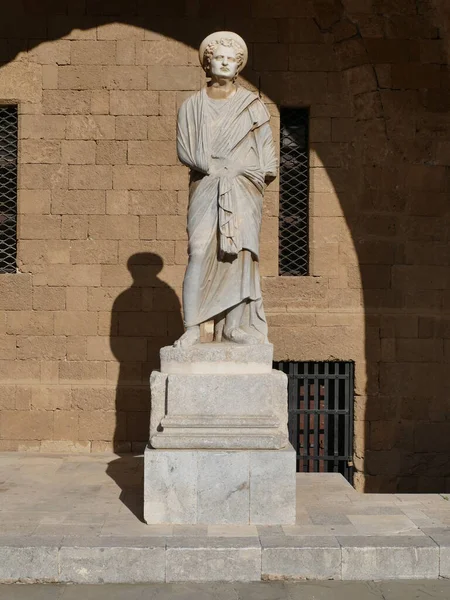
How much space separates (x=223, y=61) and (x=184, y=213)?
2.85 metres

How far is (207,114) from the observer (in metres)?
5.08

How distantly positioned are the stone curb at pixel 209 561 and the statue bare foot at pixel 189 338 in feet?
4.21

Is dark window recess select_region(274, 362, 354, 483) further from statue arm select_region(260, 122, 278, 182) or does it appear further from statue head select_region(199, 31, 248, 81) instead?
statue head select_region(199, 31, 248, 81)

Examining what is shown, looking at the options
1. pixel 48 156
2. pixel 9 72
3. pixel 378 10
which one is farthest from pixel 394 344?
pixel 9 72

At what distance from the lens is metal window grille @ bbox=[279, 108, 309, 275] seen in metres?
8.12

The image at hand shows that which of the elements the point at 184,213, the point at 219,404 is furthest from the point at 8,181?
the point at 219,404

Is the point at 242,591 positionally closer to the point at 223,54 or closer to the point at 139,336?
the point at 223,54

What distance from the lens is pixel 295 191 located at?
818 cm

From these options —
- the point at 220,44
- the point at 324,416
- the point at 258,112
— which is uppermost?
the point at 220,44

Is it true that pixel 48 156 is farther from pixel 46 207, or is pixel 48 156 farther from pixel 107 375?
pixel 107 375

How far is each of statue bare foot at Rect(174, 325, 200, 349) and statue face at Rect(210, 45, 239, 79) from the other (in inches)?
66.6

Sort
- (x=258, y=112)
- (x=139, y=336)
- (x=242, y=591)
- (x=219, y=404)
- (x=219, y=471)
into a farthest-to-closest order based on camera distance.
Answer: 1. (x=139, y=336)
2. (x=258, y=112)
3. (x=219, y=404)
4. (x=219, y=471)
5. (x=242, y=591)

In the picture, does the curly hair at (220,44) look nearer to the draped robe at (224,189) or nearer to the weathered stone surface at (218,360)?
the draped robe at (224,189)

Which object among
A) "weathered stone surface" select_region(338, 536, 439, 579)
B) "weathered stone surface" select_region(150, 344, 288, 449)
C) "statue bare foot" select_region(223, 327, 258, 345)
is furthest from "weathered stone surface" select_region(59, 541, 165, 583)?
A: "statue bare foot" select_region(223, 327, 258, 345)
